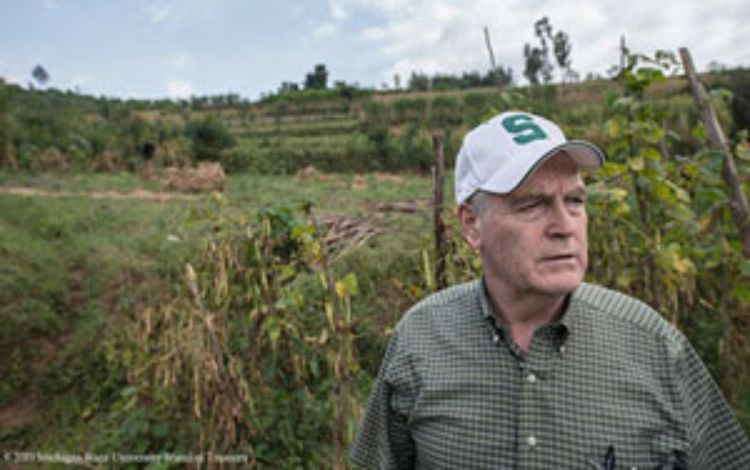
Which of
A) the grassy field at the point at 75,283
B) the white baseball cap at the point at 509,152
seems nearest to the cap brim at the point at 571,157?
the white baseball cap at the point at 509,152

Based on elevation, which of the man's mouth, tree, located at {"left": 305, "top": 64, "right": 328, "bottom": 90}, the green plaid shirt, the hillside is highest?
tree, located at {"left": 305, "top": 64, "right": 328, "bottom": 90}

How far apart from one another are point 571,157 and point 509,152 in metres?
0.15

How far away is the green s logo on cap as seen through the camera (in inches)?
44.8

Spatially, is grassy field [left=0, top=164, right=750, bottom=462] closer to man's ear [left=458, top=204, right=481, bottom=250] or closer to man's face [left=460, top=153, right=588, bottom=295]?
man's ear [left=458, top=204, right=481, bottom=250]

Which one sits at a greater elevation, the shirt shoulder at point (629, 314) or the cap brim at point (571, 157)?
the cap brim at point (571, 157)

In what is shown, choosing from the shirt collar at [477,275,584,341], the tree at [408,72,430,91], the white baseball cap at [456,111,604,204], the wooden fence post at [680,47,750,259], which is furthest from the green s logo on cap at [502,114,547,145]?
the tree at [408,72,430,91]

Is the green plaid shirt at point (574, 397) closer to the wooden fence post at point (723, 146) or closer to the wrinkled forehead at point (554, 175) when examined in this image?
the wrinkled forehead at point (554, 175)

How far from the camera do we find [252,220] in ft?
9.64

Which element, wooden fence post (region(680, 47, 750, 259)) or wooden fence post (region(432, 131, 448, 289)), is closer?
wooden fence post (region(680, 47, 750, 259))

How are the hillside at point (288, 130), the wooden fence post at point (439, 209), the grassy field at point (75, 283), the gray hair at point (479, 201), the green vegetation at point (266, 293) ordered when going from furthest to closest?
the hillside at point (288, 130) < the grassy field at point (75, 283) < the green vegetation at point (266, 293) < the wooden fence post at point (439, 209) < the gray hair at point (479, 201)

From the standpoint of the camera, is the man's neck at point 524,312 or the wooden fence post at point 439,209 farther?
the wooden fence post at point 439,209

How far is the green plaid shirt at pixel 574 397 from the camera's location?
1064 mm

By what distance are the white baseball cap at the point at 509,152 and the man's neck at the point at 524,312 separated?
0.24 meters

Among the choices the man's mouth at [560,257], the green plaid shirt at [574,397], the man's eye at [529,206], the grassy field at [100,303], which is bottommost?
the grassy field at [100,303]
